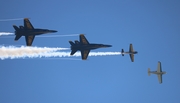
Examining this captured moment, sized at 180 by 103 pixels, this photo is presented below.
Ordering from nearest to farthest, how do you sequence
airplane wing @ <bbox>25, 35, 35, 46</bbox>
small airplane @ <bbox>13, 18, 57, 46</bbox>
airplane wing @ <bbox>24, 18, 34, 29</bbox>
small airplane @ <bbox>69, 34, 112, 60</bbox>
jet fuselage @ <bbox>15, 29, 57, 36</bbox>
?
small airplane @ <bbox>13, 18, 57, 46</bbox>, jet fuselage @ <bbox>15, 29, 57, 36</bbox>, airplane wing @ <bbox>24, 18, 34, 29</bbox>, airplane wing @ <bbox>25, 35, 35, 46</bbox>, small airplane @ <bbox>69, 34, 112, 60</bbox>

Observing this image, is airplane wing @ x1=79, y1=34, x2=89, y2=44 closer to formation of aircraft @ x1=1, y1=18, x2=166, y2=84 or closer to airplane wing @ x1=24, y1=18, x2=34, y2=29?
formation of aircraft @ x1=1, y1=18, x2=166, y2=84

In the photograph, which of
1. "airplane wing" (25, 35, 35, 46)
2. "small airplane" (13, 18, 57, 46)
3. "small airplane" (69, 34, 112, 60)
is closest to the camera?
"small airplane" (13, 18, 57, 46)

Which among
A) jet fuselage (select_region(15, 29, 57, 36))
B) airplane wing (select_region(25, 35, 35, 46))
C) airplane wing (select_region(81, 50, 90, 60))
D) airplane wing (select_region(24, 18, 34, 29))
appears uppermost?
airplane wing (select_region(24, 18, 34, 29))

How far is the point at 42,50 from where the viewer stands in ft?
246

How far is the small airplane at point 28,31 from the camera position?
234ft

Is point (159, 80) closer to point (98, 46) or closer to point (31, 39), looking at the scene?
point (98, 46)

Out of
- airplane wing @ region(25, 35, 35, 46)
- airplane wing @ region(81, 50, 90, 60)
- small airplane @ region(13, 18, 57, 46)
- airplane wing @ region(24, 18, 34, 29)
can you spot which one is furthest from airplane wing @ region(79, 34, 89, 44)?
airplane wing @ region(24, 18, 34, 29)

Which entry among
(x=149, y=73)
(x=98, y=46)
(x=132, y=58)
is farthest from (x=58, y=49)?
(x=149, y=73)

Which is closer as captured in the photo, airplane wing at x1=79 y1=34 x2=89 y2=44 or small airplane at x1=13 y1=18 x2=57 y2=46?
small airplane at x1=13 y1=18 x2=57 y2=46

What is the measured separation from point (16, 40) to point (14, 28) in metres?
2.90

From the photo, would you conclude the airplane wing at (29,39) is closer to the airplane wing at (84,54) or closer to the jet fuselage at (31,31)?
the jet fuselage at (31,31)

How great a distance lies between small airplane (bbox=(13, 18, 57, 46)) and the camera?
234ft

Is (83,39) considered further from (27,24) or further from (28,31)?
(27,24)

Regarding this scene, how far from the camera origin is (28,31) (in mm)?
71938
